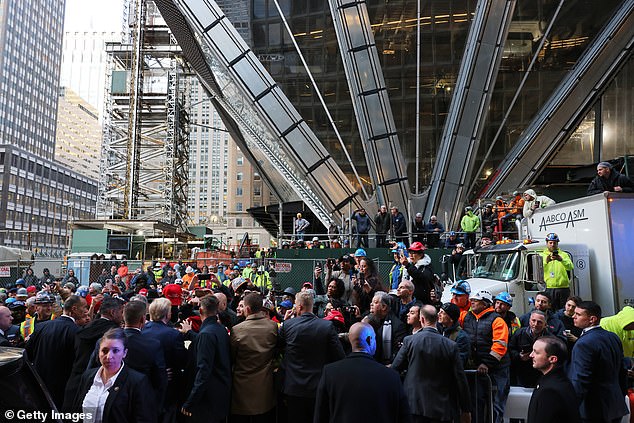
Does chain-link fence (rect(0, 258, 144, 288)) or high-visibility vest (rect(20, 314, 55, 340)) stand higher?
chain-link fence (rect(0, 258, 144, 288))

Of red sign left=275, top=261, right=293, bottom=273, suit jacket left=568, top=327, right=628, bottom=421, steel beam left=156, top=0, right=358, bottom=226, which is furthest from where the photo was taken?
steel beam left=156, top=0, right=358, bottom=226

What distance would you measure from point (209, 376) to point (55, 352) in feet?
5.67

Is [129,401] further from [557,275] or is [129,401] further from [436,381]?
[557,275]

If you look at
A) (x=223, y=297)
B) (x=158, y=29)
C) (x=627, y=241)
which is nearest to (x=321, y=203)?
(x=627, y=241)

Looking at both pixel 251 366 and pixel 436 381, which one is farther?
pixel 251 366

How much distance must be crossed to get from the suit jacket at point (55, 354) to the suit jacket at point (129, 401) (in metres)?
1.86

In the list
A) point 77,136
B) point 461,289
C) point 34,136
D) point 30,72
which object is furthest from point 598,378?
point 77,136

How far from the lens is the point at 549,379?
393cm

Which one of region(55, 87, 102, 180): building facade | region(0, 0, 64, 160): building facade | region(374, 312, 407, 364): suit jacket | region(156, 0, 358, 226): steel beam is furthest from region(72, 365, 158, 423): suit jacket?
region(55, 87, 102, 180): building facade

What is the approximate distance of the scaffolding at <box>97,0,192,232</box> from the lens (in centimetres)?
4806

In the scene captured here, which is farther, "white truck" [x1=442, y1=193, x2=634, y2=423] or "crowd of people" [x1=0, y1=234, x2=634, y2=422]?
"white truck" [x1=442, y1=193, x2=634, y2=423]

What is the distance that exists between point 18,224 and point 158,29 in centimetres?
5700

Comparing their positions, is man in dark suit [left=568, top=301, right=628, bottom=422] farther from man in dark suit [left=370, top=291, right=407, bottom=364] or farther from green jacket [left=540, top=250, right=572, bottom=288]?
green jacket [left=540, top=250, right=572, bottom=288]

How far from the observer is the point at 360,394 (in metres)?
3.68
